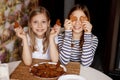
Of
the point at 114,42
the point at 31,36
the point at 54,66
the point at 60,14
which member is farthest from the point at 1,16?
the point at 60,14

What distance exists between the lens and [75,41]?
1983 millimetres

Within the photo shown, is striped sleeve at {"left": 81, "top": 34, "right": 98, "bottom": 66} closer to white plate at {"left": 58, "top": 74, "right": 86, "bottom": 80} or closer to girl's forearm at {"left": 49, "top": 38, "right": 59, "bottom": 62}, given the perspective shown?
girl's forearm at {"left": 49, "top": 38, "right": 59, "bottom": 62}

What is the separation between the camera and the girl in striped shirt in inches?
68.9

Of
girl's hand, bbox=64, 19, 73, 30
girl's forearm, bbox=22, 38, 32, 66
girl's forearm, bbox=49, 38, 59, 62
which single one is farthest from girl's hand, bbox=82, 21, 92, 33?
girl's forearm, bbox=22, 38, 32, 66

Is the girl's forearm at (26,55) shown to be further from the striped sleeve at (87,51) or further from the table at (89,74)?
the striped sleeve at (87,51)

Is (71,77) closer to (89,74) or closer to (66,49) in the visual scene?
(89,74)

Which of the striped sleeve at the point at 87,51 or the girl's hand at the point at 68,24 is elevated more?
the girl's hand at the point at 68,24

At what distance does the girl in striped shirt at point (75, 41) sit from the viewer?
1.75 m

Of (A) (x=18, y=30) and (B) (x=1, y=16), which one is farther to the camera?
(B) (x=1, y=16)

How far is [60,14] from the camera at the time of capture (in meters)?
4.19

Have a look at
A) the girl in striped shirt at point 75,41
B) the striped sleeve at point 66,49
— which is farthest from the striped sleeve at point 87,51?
the striped sleeve at point 66,49

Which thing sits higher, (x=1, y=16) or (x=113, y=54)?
(x=1, y=16)

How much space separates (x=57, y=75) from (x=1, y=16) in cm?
102

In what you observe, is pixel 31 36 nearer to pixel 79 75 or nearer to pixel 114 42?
pixel 79 75
